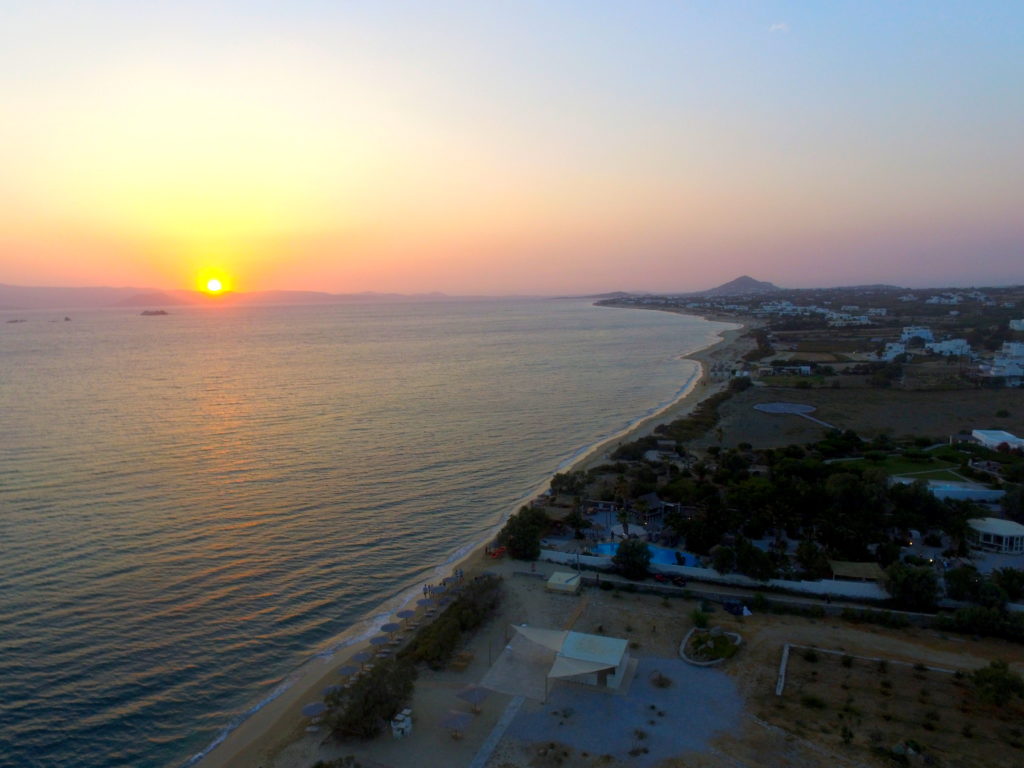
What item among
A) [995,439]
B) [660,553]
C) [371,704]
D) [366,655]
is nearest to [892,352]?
[995,439]

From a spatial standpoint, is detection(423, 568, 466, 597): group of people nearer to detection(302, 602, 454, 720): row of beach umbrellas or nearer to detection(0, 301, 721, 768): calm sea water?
detection(302, 602, 454, 720): row of beach umbrellas

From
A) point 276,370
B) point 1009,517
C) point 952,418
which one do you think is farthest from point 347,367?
point 1009,517

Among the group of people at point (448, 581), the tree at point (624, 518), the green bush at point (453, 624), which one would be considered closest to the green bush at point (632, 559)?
the tree at point (624, 518)

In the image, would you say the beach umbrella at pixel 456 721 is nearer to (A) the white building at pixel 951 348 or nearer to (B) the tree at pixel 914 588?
(B) the tree at pixel 914 588

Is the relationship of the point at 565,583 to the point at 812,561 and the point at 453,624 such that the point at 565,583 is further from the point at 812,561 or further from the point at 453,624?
the point at 812,561

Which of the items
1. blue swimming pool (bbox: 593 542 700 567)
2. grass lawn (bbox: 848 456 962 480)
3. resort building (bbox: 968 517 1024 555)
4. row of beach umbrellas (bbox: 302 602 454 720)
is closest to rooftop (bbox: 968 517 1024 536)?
resort building (bbox: 968 517 1024 555)

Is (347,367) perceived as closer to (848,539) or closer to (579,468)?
(579,468)
